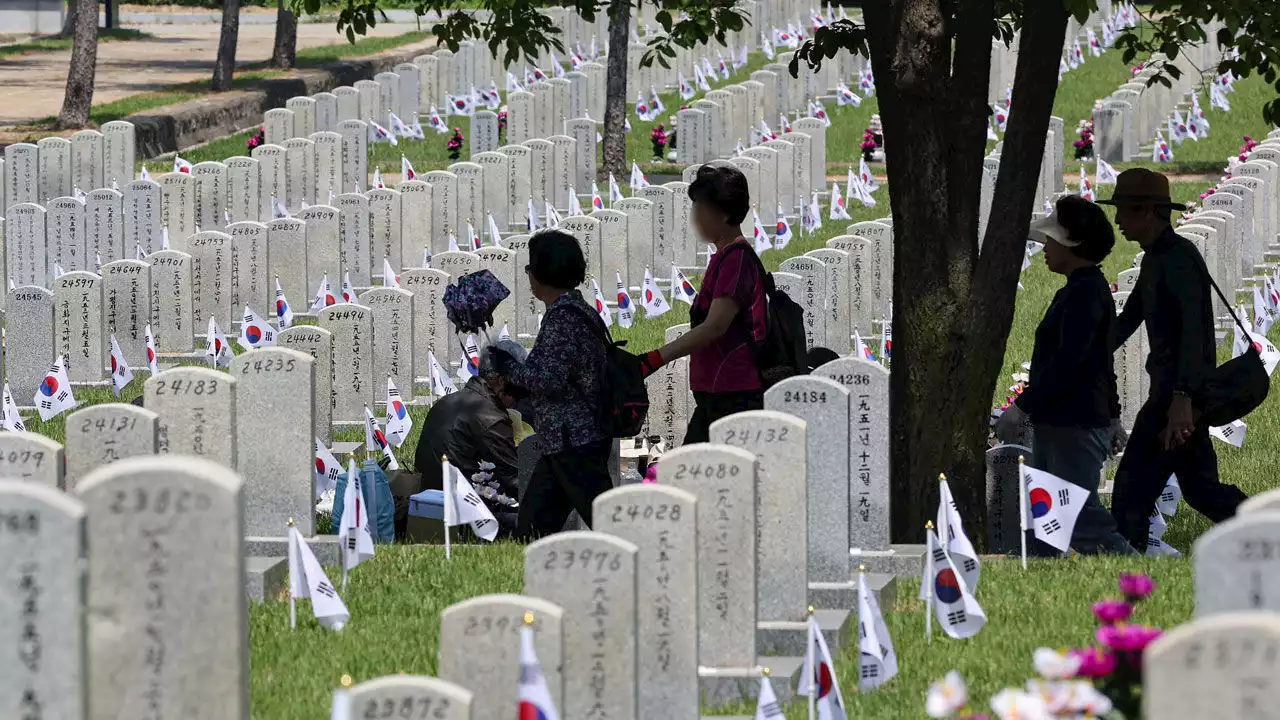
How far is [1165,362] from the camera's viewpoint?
9516 millimetres

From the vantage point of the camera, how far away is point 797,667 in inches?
297

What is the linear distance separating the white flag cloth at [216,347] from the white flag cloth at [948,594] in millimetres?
6947

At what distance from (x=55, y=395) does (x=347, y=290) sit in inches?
157

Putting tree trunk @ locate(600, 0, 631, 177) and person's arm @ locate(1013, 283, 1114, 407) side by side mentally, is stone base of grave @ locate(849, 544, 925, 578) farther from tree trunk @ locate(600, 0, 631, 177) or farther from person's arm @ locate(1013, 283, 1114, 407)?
tree trunk @ locate(600, 0, 631, 177)

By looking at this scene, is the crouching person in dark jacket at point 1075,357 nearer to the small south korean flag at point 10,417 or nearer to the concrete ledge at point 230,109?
the small south korean flag at point 10,417

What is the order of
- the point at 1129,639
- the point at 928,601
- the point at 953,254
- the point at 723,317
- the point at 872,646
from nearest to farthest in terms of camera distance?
the point at 1129,639, the point at 872,646, the point at 928,601, the point at 723,317, the point at 953,254

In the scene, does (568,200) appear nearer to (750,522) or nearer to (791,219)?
(791,219)

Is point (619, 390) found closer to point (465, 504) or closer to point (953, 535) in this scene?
point (465, 504)

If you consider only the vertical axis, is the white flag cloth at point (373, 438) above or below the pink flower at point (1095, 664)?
below

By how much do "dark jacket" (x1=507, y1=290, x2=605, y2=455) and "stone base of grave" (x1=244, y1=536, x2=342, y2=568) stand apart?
102cm

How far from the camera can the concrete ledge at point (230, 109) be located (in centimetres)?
2662

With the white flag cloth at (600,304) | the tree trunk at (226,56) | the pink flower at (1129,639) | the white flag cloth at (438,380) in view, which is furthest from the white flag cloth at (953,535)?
the tree trunk at (226,56)

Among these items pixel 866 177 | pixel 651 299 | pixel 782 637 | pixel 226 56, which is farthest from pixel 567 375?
pixel 226 56

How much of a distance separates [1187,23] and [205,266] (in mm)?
7512
